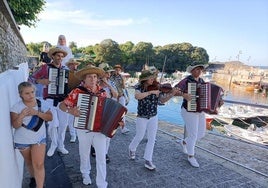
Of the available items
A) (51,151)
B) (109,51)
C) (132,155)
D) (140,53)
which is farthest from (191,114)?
(140,53)

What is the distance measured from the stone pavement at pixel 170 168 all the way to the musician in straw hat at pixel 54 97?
9.7 inches

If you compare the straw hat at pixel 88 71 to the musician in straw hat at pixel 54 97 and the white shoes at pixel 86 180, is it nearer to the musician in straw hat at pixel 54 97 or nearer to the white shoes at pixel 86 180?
the musician in straw hat at pixel 54 97

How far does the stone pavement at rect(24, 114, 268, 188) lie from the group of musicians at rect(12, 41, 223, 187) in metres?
0.24

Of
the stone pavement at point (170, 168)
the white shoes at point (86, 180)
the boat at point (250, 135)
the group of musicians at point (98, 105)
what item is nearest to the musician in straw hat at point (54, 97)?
the group of musicians at point (98, 105)

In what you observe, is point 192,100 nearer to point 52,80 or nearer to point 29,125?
point 52,80

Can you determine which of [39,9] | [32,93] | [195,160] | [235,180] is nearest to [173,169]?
[195,160]

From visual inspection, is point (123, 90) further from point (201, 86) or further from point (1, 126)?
point (1, 126)

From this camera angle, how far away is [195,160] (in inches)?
218

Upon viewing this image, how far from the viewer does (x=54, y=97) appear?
4922 millimetres

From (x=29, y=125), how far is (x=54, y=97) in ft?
5.48

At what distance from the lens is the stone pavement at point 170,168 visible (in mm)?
4633

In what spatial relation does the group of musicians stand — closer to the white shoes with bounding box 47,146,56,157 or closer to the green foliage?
the white shoes with bounding box 47,146,56,157

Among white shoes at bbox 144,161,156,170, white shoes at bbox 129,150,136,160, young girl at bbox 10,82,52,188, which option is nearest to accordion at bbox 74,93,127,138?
young girl at bbox 10,82,52,188

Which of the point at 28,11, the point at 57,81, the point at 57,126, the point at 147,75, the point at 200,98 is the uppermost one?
the point at 28,11
